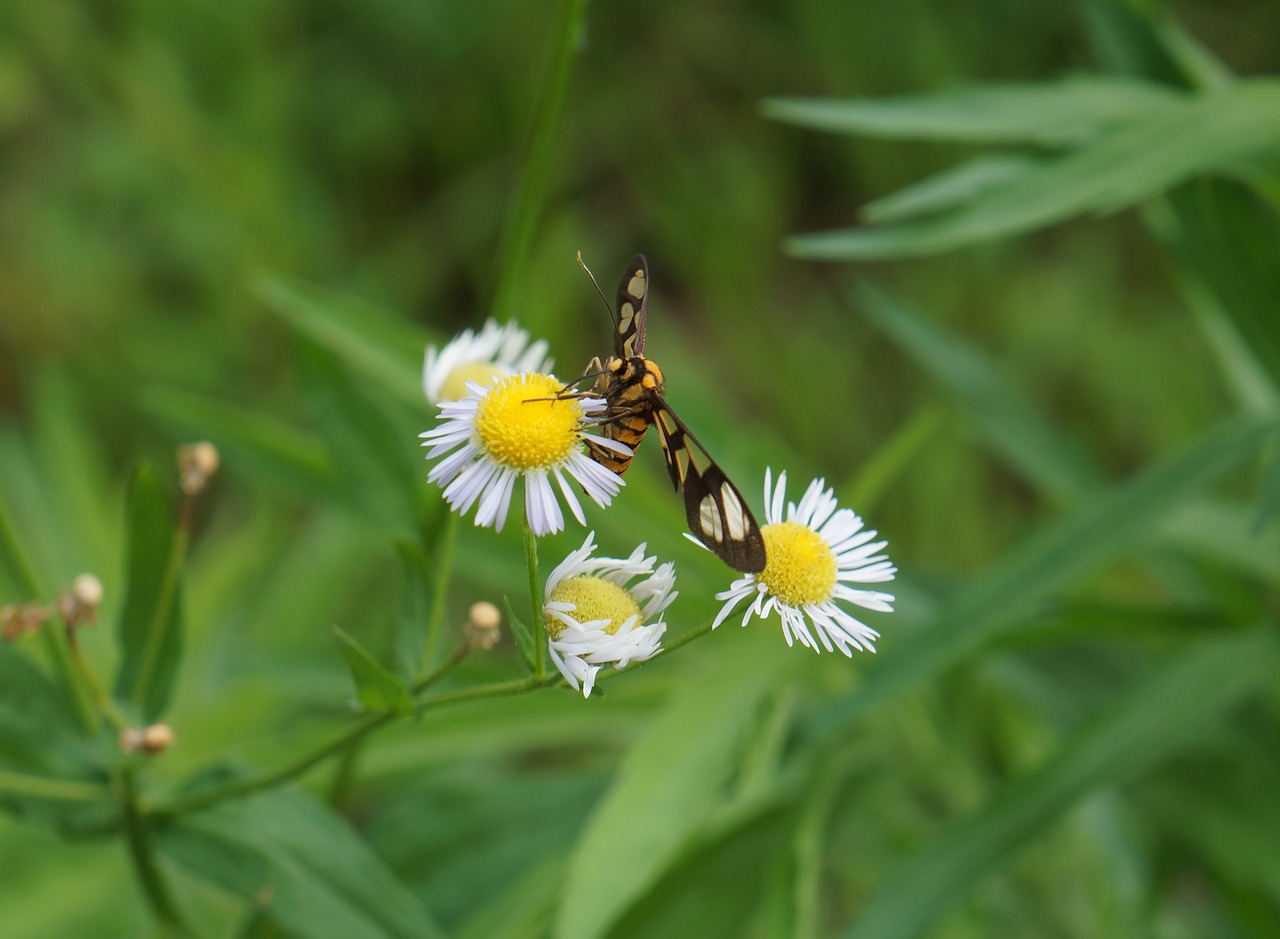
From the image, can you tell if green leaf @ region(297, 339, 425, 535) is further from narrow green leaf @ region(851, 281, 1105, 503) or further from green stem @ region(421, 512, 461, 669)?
narrow green leaf @ region(851, 281, 1105, 503)

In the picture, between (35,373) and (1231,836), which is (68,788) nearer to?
(1231,836)

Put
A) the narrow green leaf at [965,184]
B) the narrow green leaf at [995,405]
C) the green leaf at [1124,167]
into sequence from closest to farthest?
1. the green leaf at [1124,167]
2. the narrow green leaf at [965,184]
3. the narrow green leaf at [995,405]

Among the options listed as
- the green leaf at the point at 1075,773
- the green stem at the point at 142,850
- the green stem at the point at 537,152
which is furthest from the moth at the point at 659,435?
the green leaf at the point at 1075,773

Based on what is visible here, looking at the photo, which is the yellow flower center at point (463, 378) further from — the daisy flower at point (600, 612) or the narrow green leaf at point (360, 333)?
the narrow green leaf at point (360, 333)

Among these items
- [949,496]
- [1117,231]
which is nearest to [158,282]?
[949,496]

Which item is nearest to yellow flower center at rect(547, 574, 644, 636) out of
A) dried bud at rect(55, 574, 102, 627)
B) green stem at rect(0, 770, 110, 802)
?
dried bud at rect(55, 574, 102, 627)

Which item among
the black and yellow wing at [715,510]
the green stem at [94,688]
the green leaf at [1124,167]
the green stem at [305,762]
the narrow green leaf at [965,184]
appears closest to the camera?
the black and yellow wing at [715,510]
